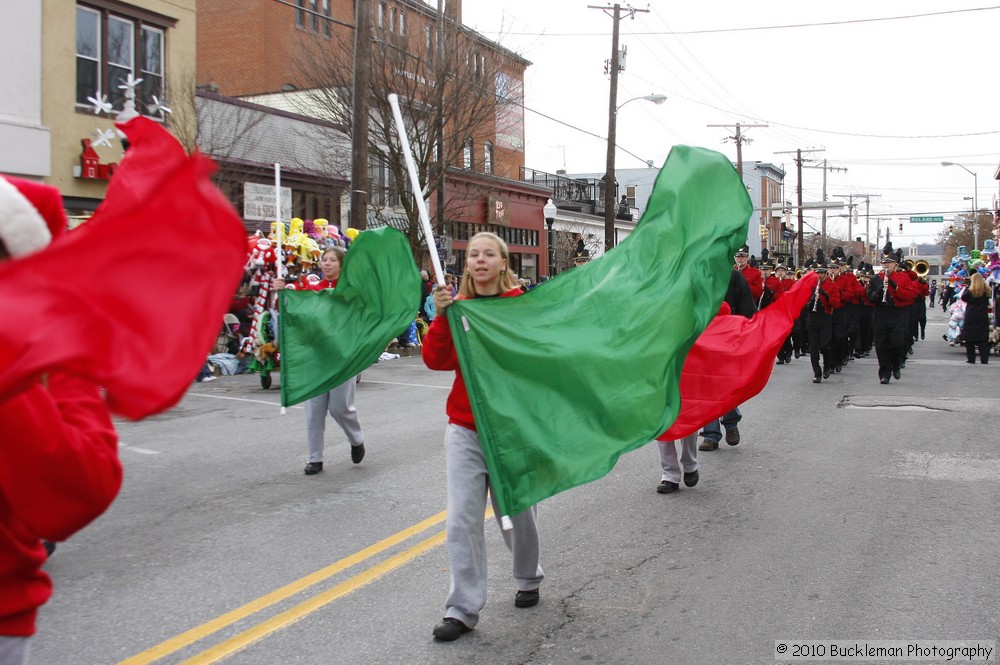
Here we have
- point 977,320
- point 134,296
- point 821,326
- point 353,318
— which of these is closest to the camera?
point 134,296

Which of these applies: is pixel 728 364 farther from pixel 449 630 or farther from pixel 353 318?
pixel 449 630

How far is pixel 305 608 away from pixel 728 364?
3.64 metres

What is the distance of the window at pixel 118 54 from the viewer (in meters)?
19.7

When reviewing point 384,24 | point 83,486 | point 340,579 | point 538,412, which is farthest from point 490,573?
point 384,24

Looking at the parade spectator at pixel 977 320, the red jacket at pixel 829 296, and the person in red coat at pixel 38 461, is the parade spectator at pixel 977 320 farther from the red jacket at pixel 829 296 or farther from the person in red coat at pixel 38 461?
the person in red coat at pixel 38 461

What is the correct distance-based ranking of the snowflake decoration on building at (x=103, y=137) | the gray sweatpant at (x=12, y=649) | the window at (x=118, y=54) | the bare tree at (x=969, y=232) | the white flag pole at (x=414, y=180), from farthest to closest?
the bare tree at (x=969, y=232), the window at (x=118, y=54), the snowflake decoration on building at (x=103, y=137), the white flag pole at (x=414, y=180), the gray sweatpant at (x=12, y=649)

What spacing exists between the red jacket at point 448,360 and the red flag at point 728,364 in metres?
2.31

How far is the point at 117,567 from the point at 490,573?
2.23 m

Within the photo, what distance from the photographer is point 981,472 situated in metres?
8.15

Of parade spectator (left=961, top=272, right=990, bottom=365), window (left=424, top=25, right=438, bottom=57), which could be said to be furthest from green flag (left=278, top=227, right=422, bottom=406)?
window (left=424, top=25, right=438, bottom=57)

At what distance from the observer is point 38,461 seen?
5.95ft

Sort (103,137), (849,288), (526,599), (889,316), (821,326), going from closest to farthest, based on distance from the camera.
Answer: (526,599) → (889,316) → (821,326) → (849,288) → (103,137)

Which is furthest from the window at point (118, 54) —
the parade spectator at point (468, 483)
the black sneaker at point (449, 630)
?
the black sneaker at point (449, 630)

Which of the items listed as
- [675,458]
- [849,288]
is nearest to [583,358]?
[675,458]
